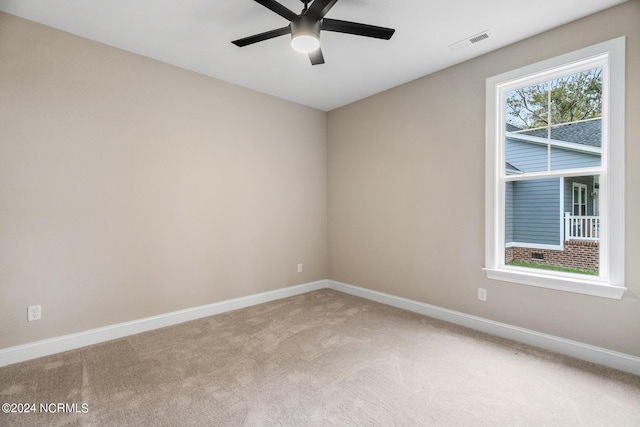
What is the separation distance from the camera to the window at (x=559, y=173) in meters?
2.32

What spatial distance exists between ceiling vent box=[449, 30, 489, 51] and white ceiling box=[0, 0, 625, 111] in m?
0.05

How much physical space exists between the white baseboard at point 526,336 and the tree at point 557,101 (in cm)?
189

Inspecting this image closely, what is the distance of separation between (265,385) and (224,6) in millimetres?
2839

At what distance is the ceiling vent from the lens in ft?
8.72

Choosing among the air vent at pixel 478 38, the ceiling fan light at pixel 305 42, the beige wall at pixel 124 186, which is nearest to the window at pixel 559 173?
the air vent at pixel 478 38

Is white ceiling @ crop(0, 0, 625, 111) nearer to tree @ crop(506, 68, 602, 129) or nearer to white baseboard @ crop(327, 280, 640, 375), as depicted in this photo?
tree @ crop(506, 68, 602, 129)

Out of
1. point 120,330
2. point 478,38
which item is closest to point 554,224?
point 478,38

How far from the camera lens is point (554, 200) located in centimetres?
273

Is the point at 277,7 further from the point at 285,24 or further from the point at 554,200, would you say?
the point at 554,200

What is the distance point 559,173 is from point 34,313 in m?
4.63

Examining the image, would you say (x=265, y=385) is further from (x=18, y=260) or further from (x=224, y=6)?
(x=224, y=6)

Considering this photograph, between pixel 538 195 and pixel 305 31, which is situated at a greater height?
pixel 305 31

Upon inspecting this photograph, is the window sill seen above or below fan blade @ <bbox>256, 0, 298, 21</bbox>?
below

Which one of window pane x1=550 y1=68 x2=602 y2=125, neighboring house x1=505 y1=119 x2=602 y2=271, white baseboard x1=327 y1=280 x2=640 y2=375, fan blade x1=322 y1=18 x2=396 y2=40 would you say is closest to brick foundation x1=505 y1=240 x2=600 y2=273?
neighboring house x1=505 y1=119 x2=602 y2=271
